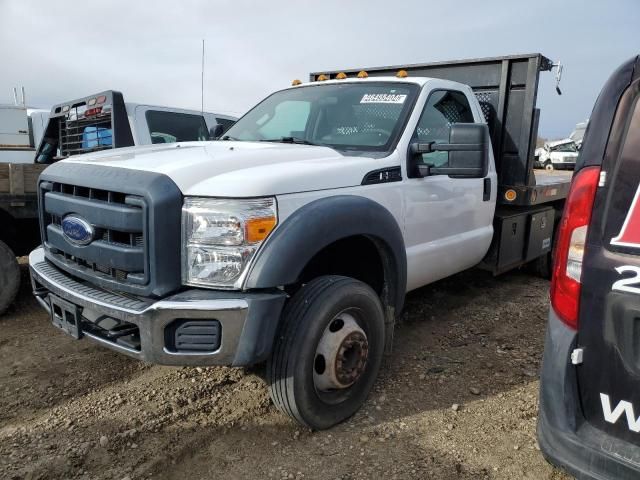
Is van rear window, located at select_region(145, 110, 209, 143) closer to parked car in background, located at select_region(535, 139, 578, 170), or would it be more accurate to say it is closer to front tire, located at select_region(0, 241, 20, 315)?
front tire, located at select_region(0, 241, 20, 315)

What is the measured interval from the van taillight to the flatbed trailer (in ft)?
8.35

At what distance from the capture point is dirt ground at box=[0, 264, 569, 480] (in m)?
2.46

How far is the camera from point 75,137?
584 cm

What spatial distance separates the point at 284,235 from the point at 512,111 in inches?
120

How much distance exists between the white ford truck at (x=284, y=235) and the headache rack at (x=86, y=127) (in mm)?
1951

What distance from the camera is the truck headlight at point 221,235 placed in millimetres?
2264

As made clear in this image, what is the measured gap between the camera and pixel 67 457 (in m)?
2.49

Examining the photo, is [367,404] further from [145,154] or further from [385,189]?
[145,154]

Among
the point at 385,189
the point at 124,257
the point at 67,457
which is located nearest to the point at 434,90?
the point at 385,189

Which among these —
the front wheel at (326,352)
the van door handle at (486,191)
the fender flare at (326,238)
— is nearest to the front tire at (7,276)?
the front wheel at (326,352)

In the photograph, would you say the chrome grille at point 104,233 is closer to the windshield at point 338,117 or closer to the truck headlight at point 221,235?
the truck headlight at point 221,235

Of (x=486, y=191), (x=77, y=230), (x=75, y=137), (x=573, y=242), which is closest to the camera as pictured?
(x=573, y=242)

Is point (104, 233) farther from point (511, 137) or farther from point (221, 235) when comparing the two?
point (511, 137)

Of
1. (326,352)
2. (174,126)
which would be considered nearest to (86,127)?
(174,126)
